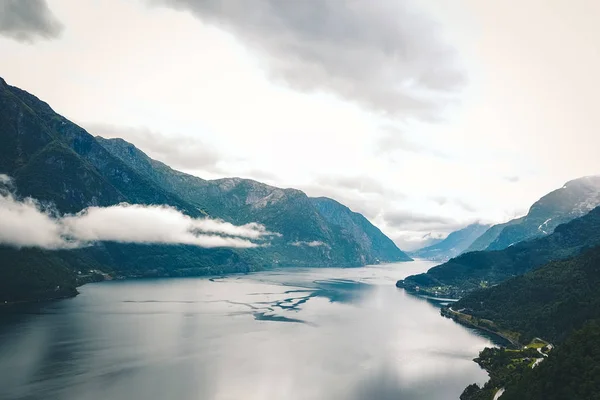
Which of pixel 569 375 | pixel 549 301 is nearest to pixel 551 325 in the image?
pixel 549 301

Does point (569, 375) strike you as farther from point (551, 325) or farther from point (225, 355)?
point (225, 355)

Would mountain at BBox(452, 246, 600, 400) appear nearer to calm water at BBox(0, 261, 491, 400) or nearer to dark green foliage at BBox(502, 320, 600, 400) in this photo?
dark green foliage at BBox(502, 320, 600, 400)

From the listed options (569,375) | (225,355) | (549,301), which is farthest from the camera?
(549,301)

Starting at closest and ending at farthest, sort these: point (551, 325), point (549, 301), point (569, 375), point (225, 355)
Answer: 1. point (569, 375)
2. point (225, 355)
3. point (551, 325)
4. point (549, 301)

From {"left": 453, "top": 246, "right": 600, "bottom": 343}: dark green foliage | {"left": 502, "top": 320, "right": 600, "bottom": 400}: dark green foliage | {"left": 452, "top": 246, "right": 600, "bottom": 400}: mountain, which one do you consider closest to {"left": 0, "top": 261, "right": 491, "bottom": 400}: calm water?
{"left": 452, "top": 246, "right": 600, "bottom": 400}: mountain

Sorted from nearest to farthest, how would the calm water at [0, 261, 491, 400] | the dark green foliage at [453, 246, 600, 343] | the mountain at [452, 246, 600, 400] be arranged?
the mountain at [452, 246, 600, 400] < the calm water at [0, 261, 491, 400] < the dark green foliage at [453, 246, 600, 343]

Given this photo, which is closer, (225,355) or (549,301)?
(225,355)

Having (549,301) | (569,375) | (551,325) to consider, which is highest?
(549,301)

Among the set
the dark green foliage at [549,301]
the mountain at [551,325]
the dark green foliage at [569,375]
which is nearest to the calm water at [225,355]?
the mountain at [551,325]
